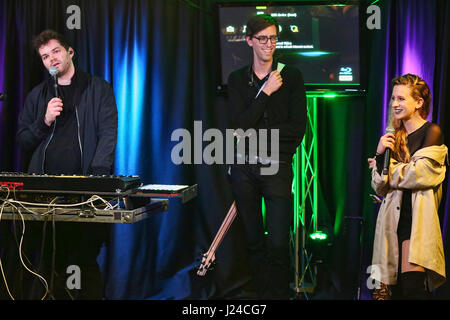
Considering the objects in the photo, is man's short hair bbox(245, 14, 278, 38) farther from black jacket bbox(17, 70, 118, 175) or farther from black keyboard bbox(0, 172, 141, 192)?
black keyboard bbox(0, 172, 141, 192)

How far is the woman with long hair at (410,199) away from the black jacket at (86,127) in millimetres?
1672

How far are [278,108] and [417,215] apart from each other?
1081 millimetres

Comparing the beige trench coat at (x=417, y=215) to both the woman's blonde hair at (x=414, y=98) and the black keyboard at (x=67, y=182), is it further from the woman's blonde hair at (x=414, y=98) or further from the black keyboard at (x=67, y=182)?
the black keyboard at (x=67, y=182)

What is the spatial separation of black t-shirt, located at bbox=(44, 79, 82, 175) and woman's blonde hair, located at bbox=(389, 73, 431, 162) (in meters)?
1.97

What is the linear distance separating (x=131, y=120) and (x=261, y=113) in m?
1.39

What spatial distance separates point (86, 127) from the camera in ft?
11.2

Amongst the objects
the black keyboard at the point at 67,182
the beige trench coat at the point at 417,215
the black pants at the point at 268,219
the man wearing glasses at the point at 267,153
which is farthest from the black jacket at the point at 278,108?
the black keyboard at the point at 67,182

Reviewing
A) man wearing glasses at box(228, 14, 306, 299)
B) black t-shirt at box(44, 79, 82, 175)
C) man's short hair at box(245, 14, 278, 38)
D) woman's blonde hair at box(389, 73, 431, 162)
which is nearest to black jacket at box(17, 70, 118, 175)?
black t-shirt at box(44, 79, 82, 175)

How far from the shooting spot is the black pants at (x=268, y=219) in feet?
11.2

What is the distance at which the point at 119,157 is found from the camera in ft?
14.3

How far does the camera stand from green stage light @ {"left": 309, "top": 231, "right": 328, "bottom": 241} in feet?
13.4

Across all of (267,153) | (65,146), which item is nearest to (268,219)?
(267,153)

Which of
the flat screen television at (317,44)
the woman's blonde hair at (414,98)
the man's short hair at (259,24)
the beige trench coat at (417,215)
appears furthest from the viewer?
the flat screen television at (317,44)
